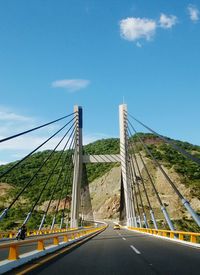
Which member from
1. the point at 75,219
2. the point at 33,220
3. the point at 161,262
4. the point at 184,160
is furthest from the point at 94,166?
the point at 161,262

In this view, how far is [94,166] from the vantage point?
143 m

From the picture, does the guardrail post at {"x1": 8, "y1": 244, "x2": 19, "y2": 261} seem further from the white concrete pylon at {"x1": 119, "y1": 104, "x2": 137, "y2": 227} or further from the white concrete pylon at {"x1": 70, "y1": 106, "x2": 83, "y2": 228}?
the white concrete pylon at {"x1": 119, "y1": 104, "x2": 137, "y2": 227}

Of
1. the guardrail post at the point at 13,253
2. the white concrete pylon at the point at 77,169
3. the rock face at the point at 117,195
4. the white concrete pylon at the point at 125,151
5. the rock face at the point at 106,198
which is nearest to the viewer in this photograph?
the guardrail post at the point at 13,253

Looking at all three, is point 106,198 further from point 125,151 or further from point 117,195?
point 125,151

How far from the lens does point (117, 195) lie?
111 meters

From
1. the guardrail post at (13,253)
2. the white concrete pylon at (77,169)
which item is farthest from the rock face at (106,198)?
the guardrail post at (13,253)

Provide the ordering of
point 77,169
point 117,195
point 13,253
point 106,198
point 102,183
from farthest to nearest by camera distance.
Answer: point 102,183
point 106,198
point 117,195
point 77,169
point 13,253

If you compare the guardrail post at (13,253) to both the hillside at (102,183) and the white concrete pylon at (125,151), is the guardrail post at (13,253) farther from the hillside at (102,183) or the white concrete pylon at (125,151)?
the hillside at (102,183)

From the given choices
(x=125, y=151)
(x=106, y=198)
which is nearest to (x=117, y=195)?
(x=106, y=198)

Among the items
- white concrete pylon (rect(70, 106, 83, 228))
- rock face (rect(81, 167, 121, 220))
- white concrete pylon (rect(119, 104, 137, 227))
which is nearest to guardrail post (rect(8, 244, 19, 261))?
white concrete pylon (rect(70, 106, 83, 228))

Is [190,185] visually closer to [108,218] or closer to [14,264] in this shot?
[108,218]

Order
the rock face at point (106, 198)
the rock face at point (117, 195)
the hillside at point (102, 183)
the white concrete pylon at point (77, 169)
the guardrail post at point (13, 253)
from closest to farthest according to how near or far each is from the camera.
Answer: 1. the guardrail post at point (13, 253)
2. the white concrete pylon at point (77, 169)
3. the rock face at point (117, 195)
4. the hillside at point (102, 183)
5. the rock face at point (106, 198)

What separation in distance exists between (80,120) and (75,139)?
2627 mm

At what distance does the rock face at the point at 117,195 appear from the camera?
95938mm
